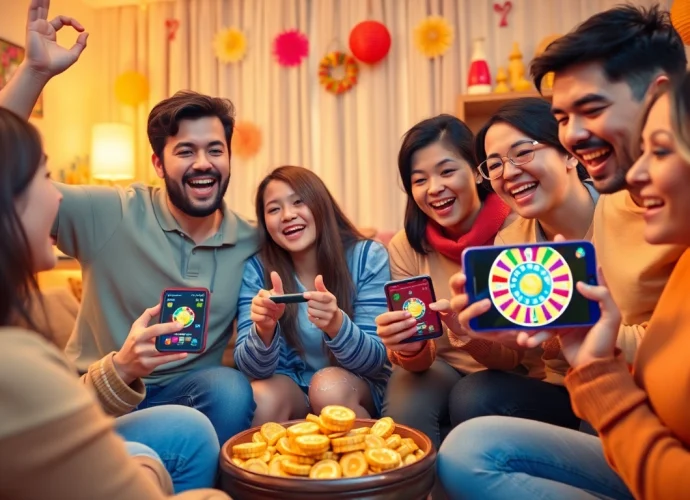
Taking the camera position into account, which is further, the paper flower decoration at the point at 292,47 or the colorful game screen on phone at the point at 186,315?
the paper flower decoration at the point at 292,47

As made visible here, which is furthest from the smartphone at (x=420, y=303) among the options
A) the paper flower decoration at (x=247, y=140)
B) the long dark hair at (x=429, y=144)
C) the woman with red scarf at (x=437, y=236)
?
the paper flower decoration at (x=247, y=140)

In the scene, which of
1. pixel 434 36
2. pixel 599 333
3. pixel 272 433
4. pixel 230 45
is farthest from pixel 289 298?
pixel 230 45

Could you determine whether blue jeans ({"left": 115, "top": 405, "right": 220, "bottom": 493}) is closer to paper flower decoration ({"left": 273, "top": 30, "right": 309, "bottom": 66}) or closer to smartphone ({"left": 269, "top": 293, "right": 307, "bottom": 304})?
smartphone ({"left": 269, "top": 293, "right": 307, "bottom": 304})

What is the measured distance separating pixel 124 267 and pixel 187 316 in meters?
0.46

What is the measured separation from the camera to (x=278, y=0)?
13.9 feet

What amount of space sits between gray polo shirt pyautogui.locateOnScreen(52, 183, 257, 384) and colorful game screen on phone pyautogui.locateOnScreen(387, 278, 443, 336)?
65 centimetres

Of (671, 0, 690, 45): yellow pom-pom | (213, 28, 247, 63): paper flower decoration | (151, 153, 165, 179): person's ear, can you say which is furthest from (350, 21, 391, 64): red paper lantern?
(151, 153, 165, 179): person's ear

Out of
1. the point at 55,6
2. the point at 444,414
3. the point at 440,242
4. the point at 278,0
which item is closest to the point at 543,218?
the point at 440,242

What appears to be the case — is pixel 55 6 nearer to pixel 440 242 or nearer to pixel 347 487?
pixel 440 242

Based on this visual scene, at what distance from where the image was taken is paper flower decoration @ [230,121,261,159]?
430cm

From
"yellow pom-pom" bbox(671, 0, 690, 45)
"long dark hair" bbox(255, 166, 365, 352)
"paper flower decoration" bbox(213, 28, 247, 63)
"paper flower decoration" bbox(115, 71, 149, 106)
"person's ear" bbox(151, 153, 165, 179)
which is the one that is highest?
"paper flower decoration" bbox(213, 28, 247, 63)

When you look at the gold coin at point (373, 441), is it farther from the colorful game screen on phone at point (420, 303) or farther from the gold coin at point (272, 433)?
the colorful game screen on phone at point (420, 303)

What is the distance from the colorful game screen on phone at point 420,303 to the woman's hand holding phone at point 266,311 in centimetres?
37

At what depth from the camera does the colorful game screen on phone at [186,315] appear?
4.92 feet
